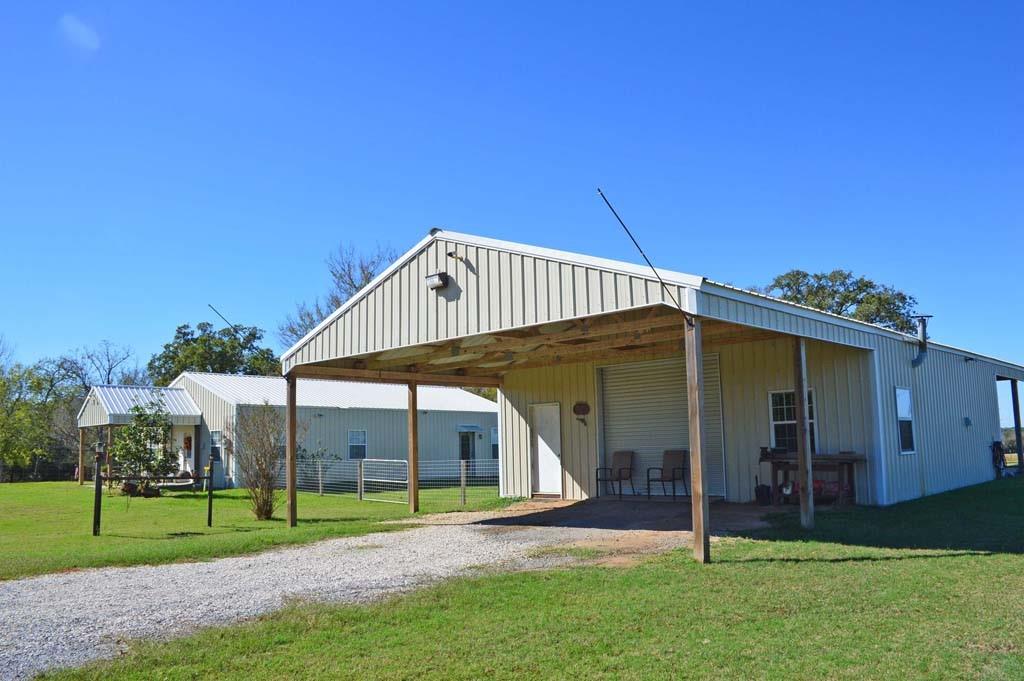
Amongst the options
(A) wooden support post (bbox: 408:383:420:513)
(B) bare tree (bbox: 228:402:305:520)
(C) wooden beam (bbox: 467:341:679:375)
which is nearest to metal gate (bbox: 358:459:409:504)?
(A) wooden support post (bbox: 408:383:420:513)

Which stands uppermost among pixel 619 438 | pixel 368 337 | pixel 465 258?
pixel 465 258

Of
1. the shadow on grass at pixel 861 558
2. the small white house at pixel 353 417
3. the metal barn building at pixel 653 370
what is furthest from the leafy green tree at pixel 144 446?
the shadow on grass at pixel 861 558

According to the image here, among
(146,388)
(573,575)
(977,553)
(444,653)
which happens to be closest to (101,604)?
(444,653)

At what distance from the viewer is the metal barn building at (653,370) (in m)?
9.52

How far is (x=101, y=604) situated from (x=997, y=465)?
59.8ft

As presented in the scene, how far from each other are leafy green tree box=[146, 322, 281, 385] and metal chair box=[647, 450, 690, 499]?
31245 millimetres

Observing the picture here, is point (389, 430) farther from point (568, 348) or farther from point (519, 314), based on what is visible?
point (519, 314)

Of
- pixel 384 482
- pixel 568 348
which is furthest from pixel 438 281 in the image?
pixel 384 482

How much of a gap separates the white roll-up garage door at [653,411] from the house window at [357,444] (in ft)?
43.0

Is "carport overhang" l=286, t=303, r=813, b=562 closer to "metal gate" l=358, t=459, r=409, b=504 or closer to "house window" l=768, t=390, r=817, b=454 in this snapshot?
"house window" l=768, t=390, r=817, b=454

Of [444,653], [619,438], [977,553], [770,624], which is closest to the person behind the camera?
[444,653]

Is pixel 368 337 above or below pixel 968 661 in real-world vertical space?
above

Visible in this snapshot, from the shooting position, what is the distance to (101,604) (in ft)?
22.9

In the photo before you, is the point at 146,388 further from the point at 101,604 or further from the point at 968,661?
the point at 968,661
